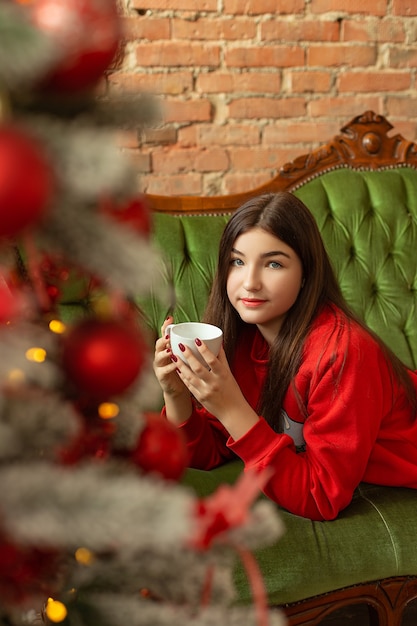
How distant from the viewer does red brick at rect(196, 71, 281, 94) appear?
2.34m

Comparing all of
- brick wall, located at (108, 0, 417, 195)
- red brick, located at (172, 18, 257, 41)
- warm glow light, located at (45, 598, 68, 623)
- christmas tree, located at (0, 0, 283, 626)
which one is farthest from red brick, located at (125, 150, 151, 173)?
warm glow light, located at (45, 598, 68, 623)

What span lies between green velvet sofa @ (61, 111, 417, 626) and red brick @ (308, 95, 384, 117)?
32 centimetres

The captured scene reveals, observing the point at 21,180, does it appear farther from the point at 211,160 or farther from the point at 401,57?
the point at 401,57

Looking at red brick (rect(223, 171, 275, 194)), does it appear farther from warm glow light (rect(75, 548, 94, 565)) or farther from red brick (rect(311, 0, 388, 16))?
warm glow light (rect(75, 548, 94, 565))

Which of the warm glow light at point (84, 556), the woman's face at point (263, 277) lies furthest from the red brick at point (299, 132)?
the warm glow light at point (84, 556)

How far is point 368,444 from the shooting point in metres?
1.37

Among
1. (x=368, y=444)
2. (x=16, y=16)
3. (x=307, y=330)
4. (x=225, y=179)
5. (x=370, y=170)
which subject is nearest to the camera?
(x=16, y=16)

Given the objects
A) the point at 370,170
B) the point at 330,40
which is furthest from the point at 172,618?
the point at 330,40

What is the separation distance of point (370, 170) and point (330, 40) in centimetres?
56

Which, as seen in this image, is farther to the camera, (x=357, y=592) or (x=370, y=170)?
(x=370, y=170)

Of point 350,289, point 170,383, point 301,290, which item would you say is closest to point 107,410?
point 170,383

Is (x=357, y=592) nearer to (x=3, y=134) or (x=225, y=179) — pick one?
(x=3, y=134)

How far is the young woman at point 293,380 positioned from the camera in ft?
4.32

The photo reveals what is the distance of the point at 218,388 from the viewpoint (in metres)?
1.26
